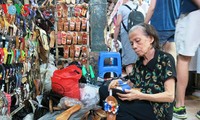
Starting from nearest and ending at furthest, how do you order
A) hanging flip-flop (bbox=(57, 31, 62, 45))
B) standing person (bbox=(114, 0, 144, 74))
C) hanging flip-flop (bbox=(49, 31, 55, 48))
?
standing person (bbox=(114, 0, 144, 74)) → hanging flip-flop (bbox=(49, 31, 55, 48)) → hanging flip-flop (bbox=(57, 31, 62, 45))

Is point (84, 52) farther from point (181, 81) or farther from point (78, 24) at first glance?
point (181, 81)

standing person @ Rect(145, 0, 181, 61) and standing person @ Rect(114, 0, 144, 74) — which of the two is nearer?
standing person @ Rect(145, 0, 181, 61)

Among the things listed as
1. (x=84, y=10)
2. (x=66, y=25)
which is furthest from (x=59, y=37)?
(x=84, y=10)

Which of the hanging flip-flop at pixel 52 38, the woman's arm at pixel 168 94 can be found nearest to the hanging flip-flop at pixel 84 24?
the hanging flip-flop at pixel 52 38

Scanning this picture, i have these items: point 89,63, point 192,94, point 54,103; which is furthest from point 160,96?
point 89,63

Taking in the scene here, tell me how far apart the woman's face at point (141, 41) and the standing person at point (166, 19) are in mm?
790

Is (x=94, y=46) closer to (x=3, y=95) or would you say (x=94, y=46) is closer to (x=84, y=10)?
(x=84, y=10)

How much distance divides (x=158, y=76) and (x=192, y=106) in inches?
39.0

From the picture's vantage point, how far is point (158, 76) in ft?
4.79

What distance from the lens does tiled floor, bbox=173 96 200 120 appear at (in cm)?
197

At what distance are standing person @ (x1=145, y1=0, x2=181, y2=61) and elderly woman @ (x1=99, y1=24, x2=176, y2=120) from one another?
770 millimetres

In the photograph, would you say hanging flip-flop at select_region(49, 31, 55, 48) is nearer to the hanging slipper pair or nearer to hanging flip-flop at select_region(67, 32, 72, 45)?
hanging flip-flop at select_region(67, 32, 72, 45)

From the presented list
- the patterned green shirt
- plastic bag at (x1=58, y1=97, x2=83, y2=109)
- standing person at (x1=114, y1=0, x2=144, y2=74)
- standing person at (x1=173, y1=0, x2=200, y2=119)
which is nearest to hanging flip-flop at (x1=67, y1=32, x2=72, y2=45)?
standing person at (x1=114, y1=0, x2=144, y2=74)

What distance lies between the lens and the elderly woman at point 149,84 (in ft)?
4.64
